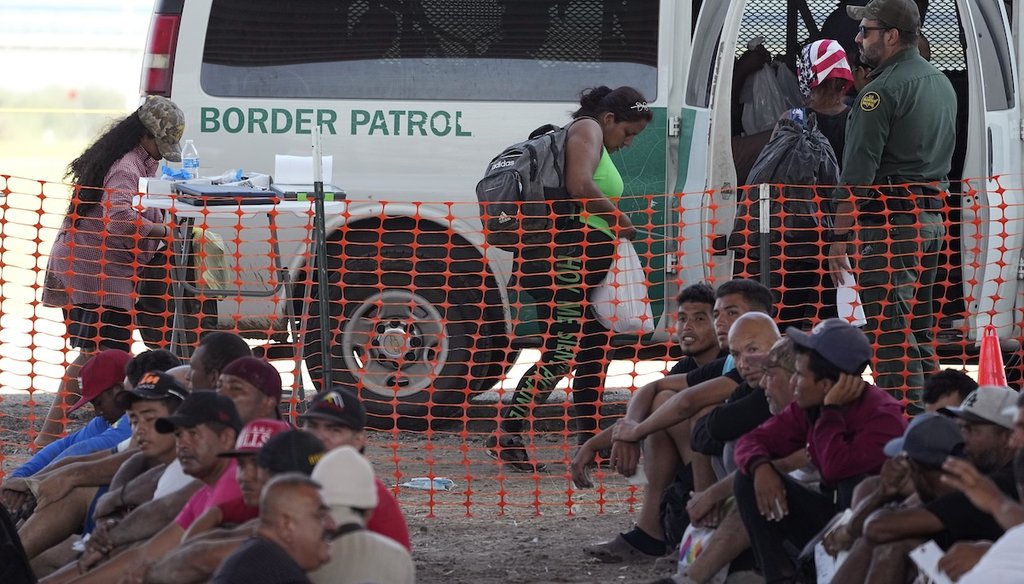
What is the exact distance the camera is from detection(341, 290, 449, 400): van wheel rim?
26.9 feet

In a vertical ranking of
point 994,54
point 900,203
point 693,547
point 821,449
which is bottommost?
point 693,547

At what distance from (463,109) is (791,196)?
1.80 m

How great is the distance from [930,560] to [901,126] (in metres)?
3.25

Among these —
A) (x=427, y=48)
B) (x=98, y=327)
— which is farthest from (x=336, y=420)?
(x=427, y=48)

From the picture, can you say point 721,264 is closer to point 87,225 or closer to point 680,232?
point 680,232

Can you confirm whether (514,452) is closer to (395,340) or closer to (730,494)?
(395,340)

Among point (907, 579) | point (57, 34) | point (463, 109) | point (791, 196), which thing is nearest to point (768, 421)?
point (907, 579)

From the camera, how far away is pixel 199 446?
4.75m

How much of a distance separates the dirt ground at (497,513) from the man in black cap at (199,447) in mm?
1362

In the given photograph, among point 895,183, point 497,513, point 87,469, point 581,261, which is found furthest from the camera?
point 581,261

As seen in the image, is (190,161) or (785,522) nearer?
(785,522)

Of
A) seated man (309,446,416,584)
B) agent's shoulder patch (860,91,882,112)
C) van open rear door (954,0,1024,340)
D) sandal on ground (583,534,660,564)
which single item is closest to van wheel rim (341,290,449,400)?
sandal on ground (583,534,660,564)

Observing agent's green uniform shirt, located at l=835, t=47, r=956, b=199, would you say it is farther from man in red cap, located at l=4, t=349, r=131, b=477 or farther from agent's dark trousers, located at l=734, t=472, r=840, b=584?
man in red cap, located at l=4, t=349, r=131, b=477

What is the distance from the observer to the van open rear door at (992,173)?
7.59 m
